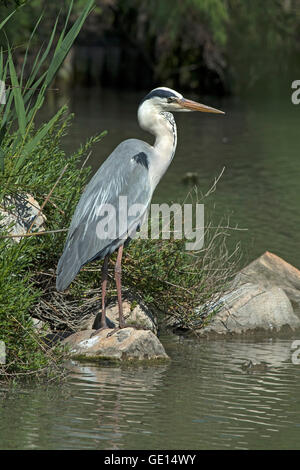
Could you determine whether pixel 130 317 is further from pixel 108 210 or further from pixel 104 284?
pixel 108 210

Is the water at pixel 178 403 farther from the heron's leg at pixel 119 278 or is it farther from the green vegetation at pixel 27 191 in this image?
the heron's leg at pixel 119 278

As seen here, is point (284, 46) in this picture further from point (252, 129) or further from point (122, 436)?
point (122, 436)

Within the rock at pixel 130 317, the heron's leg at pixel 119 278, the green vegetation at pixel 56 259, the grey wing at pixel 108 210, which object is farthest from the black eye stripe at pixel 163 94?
the rock at pixel 130 317

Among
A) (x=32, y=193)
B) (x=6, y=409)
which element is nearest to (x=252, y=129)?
(x=32, y=193)

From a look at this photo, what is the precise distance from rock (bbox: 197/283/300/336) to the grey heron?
121 cm

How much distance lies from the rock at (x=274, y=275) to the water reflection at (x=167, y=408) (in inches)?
63.4

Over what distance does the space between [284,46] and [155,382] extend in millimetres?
22402

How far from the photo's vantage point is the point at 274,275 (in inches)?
374

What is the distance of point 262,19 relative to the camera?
2736 cm

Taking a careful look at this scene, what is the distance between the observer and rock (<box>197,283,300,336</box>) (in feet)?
27.8

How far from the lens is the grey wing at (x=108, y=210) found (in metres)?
7.30

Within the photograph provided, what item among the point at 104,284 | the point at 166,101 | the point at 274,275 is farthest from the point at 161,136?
the point at 274,275

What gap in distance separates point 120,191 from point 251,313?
5.63 ft
